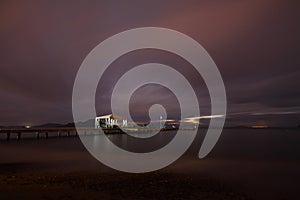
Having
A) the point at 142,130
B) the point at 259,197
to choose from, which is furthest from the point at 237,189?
the point at 142,130

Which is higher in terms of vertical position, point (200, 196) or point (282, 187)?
point (200, 196)

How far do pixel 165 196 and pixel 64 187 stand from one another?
5.33 metres

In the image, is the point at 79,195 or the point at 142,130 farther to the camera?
the point at 142,130

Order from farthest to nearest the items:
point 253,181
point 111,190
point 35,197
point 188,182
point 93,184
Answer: point 253,181 < point 188,182 < point 93,184 < point 111,190 < point 35,197

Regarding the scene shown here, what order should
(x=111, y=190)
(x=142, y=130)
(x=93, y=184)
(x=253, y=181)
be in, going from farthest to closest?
(x=142, y=130) → (x=253, y=181) → (x=93, y=184) → (x=111, y=190)

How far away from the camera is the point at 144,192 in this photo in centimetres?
1095

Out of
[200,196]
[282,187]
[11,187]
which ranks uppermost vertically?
[11,187]

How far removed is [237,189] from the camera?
12891 mm

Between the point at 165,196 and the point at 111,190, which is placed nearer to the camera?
the point at 165,196

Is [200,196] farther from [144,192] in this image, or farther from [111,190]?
[111,190]

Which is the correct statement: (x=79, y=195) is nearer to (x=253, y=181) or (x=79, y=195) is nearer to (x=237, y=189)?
(x=237, y=189)

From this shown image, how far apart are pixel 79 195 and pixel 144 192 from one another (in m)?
3.08

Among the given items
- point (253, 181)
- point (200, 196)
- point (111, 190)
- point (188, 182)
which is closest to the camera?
point (200, 196)

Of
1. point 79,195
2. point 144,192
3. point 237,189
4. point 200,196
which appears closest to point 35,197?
point 79,195
